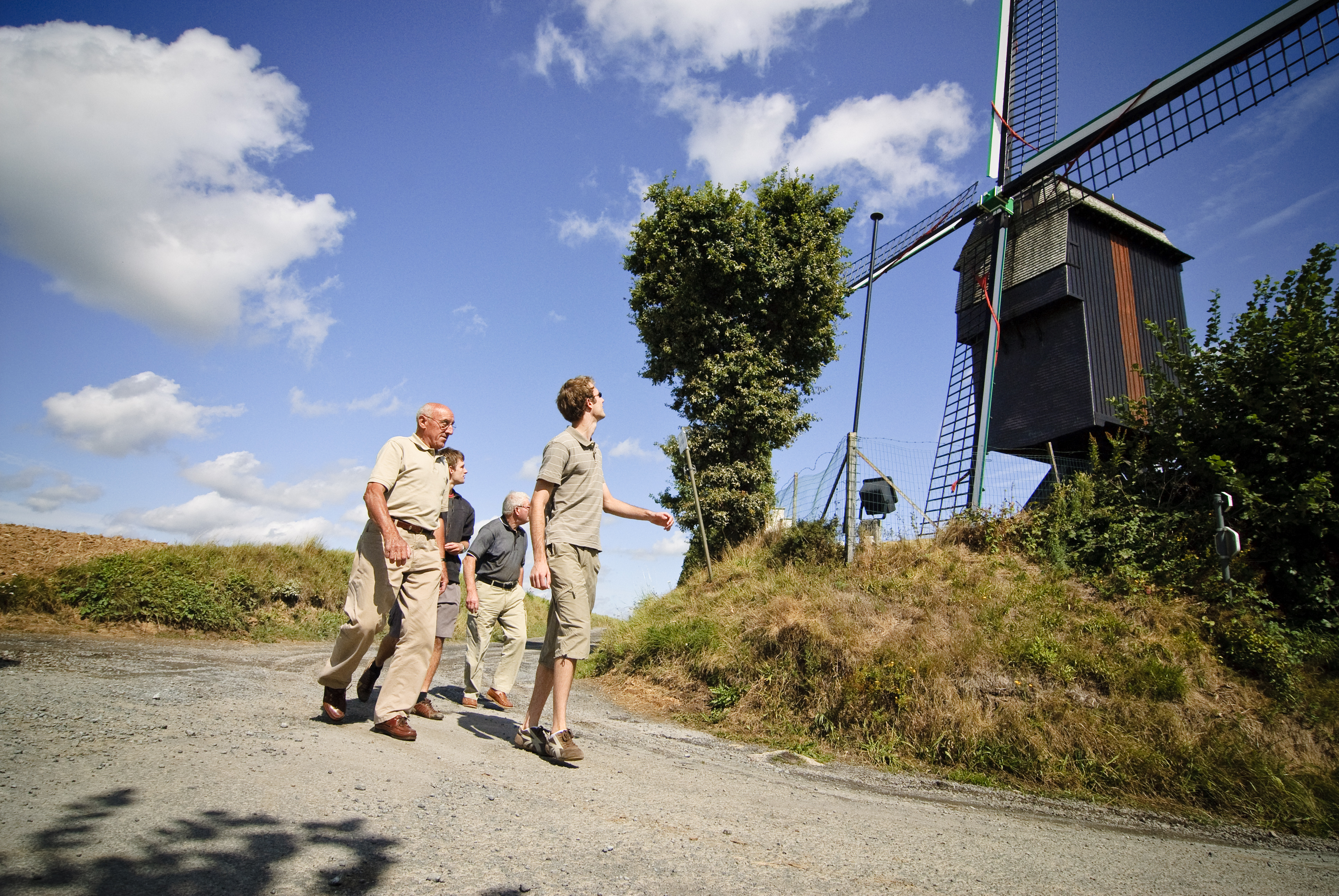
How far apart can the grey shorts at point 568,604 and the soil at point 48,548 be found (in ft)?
32.6

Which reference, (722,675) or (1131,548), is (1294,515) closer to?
(1131,548)

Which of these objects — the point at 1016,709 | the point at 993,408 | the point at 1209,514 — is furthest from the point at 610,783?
the point at 993,408

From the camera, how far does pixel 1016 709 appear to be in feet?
18.5

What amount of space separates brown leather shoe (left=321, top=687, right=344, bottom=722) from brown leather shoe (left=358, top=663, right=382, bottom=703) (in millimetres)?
603

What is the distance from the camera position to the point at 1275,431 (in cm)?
774

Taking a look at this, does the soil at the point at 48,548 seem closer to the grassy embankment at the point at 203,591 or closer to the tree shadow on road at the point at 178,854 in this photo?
the grassy embankment at the point at 203,591

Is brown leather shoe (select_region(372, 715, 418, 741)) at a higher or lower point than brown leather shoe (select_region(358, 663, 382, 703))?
lower

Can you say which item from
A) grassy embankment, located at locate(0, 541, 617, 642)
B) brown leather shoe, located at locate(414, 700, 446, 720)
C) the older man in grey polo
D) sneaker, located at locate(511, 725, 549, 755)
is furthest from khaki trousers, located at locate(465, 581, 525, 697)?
grassy embankment, located at locate(0, 541, 617, 642)

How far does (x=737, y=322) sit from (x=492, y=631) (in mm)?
9674

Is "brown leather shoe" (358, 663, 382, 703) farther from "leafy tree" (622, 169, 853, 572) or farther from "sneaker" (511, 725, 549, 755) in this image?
"leafy tree" (622, 169, 853, 572)

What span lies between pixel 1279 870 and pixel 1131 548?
5303mm

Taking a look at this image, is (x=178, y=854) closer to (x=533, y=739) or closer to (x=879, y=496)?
(x=533, y=739)

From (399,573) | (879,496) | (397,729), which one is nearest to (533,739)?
(397,729)

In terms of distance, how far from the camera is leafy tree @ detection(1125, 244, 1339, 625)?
731 cm
